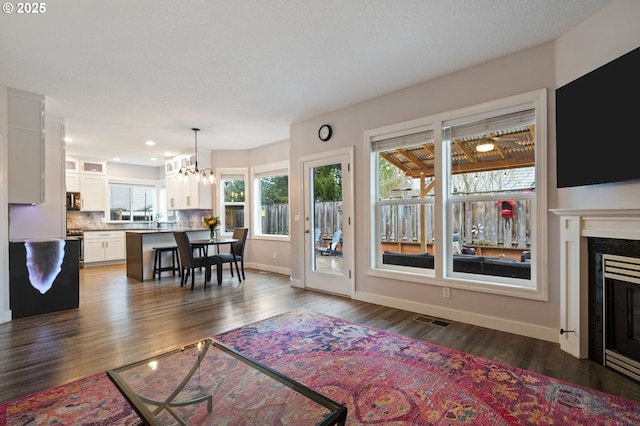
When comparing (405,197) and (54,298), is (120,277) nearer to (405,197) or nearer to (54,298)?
(54,298)

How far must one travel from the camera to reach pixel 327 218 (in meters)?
4.78

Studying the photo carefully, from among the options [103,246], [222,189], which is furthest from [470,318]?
[103,246]

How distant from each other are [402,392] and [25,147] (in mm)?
4882

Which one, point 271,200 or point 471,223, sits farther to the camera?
point 271,200

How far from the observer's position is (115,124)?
5129 mm

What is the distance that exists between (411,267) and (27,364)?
3793 mm

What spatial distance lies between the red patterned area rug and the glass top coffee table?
360mm

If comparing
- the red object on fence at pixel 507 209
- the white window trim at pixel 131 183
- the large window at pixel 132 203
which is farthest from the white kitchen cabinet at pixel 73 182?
the red object on fence at pixel 507 209

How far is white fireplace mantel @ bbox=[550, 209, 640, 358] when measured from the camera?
2307 millimetres

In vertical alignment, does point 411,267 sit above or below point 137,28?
below

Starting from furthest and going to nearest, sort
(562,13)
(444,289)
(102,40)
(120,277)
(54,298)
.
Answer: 1. (120,277)
2. (54,298)
3. (444,289)
4. (102,40)
5. (562,13)

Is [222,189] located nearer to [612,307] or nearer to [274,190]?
[274,190]

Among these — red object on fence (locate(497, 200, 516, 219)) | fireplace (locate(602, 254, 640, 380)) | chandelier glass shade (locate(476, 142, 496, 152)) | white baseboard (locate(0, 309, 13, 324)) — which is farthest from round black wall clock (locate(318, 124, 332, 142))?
white baseboard (locate(0, 309, 13, 324))

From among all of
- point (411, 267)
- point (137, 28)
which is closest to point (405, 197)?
point (411, 267)
